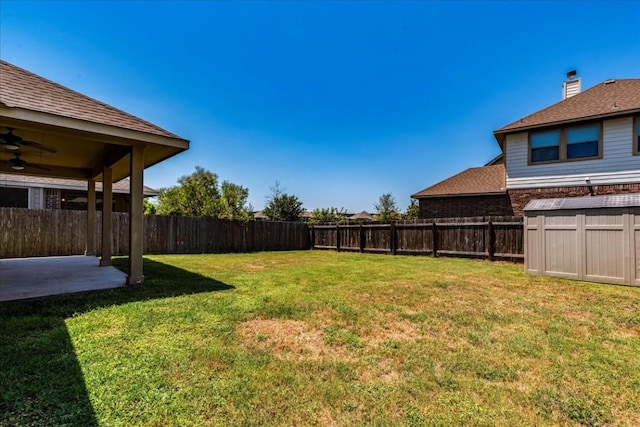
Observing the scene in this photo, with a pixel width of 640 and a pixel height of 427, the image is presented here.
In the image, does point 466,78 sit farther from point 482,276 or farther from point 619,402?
point 619,402

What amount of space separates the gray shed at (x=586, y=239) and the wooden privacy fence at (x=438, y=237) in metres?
2.49

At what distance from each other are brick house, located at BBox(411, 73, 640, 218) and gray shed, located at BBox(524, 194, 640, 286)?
4108 mm

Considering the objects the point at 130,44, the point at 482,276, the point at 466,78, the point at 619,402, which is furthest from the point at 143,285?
the point at 466,78

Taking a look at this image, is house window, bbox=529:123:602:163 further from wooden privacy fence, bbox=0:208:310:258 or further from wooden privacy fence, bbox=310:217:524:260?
wooden privacy fence, bbox=0:208:310:258

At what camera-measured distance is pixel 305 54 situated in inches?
486

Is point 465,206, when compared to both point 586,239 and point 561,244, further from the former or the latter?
point 586,239

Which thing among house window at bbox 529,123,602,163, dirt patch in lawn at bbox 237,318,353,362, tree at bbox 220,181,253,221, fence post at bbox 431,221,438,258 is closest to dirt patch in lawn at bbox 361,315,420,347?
dirt patch in lawn at bbox 237,318,353,362

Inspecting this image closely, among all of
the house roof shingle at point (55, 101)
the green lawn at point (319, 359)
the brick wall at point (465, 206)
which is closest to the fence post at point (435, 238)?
the brick wall at point (465, 206)

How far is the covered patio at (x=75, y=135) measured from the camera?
461 centimetres

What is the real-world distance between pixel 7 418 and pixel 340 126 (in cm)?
1739

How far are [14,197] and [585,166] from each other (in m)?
22.8

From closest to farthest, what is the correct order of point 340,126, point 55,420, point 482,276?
point 55,420 → point 482,276 → point 340,126

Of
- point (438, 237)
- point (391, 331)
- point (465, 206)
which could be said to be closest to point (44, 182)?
point (391, 331)

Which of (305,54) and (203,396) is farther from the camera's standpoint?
(305,54)
